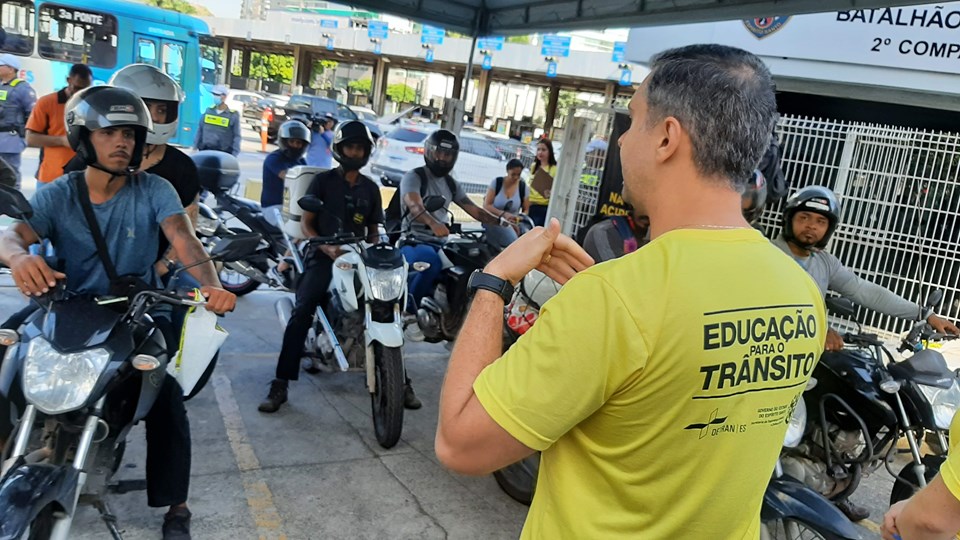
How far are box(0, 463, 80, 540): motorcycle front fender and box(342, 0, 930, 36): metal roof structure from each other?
5.48 metres

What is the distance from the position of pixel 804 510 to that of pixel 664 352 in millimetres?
1775

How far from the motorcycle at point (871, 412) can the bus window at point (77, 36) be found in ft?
53.0

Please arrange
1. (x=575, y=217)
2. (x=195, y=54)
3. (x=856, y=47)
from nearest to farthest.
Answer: (x=856, y=47)
(x=575, y=217)
(x=195, y=54)

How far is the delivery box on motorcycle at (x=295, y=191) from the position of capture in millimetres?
5125

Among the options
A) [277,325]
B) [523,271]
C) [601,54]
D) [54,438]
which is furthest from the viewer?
[601,54]

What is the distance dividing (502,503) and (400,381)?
871 millimetres

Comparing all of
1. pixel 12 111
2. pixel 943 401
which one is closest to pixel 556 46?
pixel 12 111

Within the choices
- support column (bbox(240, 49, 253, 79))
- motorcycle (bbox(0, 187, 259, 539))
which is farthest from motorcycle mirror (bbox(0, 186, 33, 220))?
support column (bbox(240, 49, 253, 79))

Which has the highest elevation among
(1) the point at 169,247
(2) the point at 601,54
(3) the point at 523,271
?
(2) the point at 601,54

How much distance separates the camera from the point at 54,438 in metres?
2.43

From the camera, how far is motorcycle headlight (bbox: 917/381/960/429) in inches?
134

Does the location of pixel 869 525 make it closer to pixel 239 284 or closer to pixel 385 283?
pixel 385 283

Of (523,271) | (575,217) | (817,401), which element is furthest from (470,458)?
(575,217)

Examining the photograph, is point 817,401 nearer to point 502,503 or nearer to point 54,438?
point 502,503
